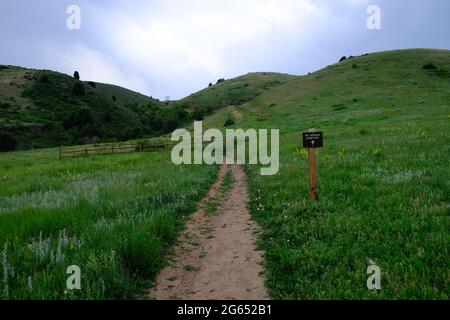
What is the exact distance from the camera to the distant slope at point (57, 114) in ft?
309

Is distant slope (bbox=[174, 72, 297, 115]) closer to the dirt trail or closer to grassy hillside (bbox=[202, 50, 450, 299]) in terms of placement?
grassy hillside (bbox=[202, 50, 450, 299])

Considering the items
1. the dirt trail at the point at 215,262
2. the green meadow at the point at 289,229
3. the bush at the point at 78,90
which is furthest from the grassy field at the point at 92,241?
the bush at the point at 78,90

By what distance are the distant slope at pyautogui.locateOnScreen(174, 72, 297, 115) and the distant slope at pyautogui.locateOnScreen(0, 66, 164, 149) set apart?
21640 mm

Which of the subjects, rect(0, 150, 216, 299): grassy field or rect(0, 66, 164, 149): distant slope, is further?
rect(0, 66, 164, 149): distant slope

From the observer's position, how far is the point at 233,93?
149 metres

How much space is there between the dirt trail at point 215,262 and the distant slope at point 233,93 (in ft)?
366

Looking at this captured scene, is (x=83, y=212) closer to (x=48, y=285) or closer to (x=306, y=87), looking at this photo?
(x=48, y=285)

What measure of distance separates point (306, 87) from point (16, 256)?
293ft

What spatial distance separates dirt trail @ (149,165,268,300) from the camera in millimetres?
6887

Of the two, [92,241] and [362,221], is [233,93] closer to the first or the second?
[362,221]

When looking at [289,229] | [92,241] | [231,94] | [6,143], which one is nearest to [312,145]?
[289,229]

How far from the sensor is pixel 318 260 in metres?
7.37

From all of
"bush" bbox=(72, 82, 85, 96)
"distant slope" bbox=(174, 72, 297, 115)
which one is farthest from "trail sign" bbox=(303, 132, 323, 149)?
"bush" bbox=(72, 82, 85, 96)
